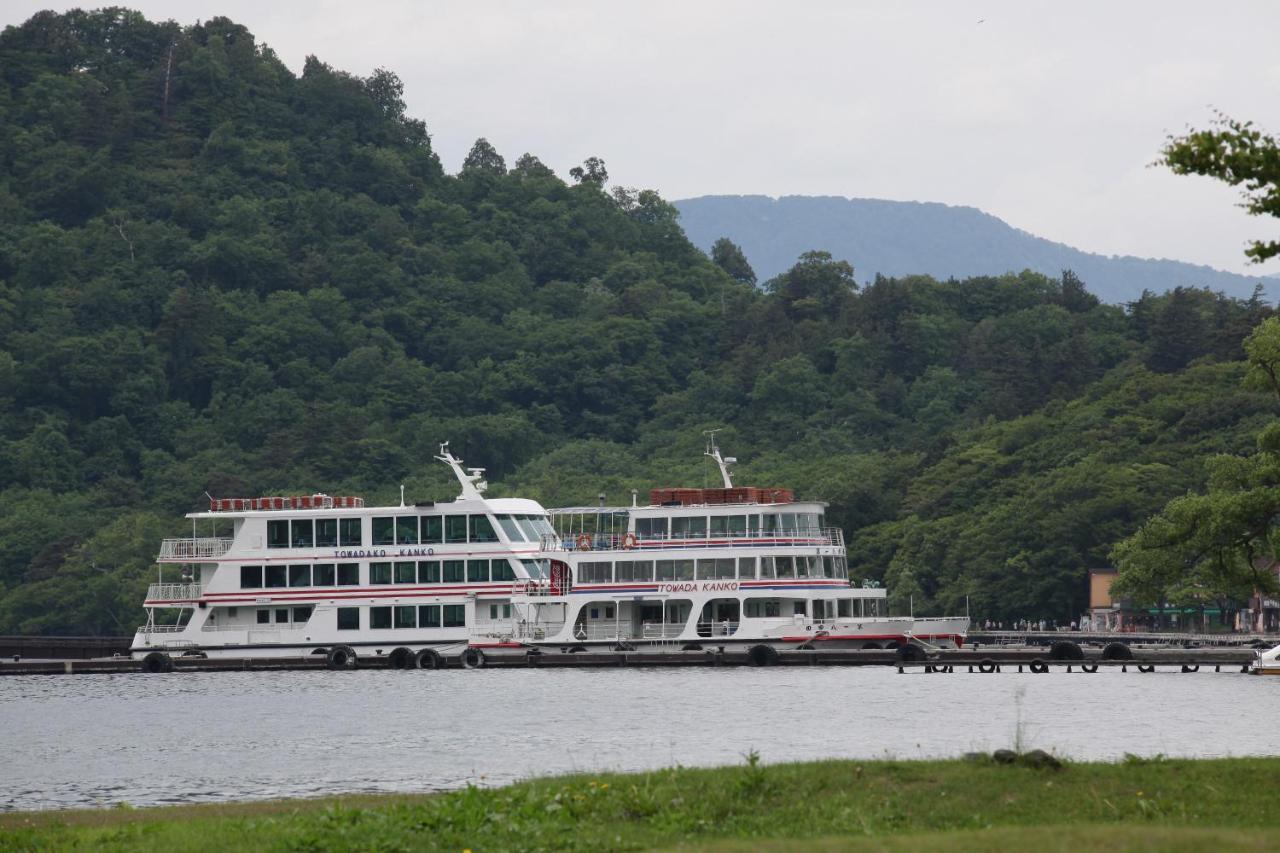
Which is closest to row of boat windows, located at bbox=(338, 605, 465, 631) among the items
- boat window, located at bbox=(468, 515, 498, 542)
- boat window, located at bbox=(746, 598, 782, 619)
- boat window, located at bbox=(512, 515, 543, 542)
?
boat window, located at bbox=(468, 515, 498, 542)

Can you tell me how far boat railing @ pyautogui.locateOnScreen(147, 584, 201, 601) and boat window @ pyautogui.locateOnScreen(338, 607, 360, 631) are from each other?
16.2 feet

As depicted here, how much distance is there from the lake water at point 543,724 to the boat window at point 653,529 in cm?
462

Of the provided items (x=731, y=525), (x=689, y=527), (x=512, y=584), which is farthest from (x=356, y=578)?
(x=731, y=525)

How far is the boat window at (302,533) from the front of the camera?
6178 cm

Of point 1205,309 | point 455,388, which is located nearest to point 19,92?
point 455,388

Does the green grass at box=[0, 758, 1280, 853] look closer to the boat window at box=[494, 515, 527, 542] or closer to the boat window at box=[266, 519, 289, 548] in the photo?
the boat window at box=[494, 515, 527, 542]

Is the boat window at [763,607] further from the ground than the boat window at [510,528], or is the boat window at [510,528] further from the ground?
the boat window at [510,528]

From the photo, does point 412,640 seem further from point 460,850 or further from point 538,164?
point 538,164

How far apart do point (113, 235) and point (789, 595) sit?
97.9m

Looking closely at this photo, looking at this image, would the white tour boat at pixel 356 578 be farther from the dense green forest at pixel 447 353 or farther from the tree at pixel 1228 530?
the dense green forest at pixel 447 353

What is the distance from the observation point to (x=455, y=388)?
128625 mm

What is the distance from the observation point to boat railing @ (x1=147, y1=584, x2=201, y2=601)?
6284cm

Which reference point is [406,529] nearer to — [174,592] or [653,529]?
[653,529]

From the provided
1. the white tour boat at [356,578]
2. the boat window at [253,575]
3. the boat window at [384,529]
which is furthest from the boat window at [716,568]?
the boat window at [253,575]
